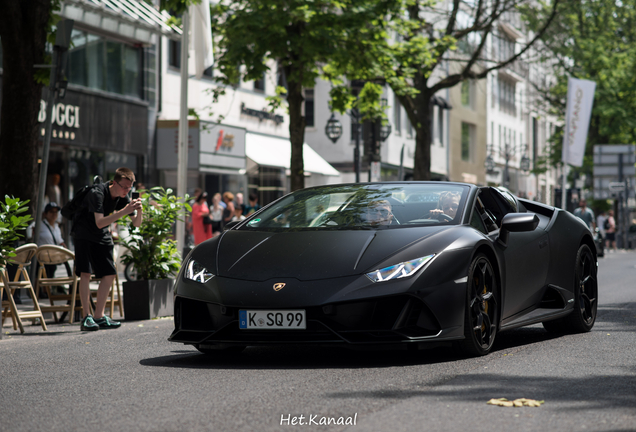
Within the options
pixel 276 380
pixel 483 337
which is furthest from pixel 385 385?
pixel 483 337

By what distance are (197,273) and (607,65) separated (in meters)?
41.1

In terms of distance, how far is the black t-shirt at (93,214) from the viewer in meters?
9.80

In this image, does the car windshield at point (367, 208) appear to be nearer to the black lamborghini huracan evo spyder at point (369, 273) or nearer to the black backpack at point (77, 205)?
the black lamborghini huracan evo spyder at point (369, 273)

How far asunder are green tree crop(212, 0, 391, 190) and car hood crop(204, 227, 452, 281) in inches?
429

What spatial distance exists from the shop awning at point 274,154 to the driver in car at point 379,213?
24.8 metres

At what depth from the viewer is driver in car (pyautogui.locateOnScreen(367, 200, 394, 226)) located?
6.97 metres

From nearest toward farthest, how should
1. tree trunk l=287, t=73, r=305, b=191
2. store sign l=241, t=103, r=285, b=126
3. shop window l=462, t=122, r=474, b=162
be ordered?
tree trunk l=287, t=73, r=305, b=191 → store sign l=241, t=103, r=285, b=126 → shop window l=462, t=122, r=474, b=162

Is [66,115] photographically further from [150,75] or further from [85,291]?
[85,291]

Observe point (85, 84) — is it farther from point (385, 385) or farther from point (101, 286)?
point (385, 385)

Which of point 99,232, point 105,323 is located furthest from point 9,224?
point 105,323

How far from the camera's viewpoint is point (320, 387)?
5.52 metres


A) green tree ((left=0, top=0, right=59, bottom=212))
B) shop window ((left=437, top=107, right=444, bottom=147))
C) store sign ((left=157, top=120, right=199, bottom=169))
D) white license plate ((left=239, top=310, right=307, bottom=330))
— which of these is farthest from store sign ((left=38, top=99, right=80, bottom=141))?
shop window ((left=437, top=107, right=444, bottom=147))

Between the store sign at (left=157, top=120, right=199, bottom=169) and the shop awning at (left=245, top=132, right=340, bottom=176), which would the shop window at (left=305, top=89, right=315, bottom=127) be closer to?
the shop awning at (left=245, top=132, right=340, bottom=176)

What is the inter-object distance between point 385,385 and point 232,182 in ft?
88.7
